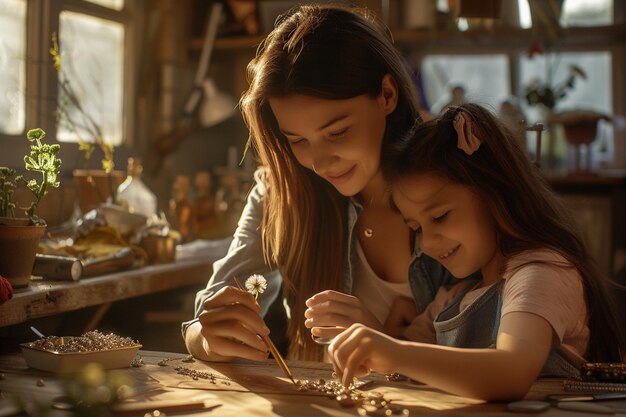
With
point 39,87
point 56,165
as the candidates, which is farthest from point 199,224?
point 56,165

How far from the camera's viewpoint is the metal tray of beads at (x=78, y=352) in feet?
5.16

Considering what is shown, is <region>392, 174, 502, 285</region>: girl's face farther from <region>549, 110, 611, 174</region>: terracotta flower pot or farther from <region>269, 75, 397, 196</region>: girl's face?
<region>549, 110, 611, 174</region>: terracotta flower pot

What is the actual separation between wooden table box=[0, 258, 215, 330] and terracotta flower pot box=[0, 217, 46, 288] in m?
0.04

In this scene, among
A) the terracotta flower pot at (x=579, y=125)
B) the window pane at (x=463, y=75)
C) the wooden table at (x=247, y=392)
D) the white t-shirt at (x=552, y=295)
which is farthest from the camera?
the window pane at (x=463, y=75)

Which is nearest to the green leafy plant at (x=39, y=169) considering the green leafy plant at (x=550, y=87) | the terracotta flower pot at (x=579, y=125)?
the terracotta flower pot at (x=579, y=125)

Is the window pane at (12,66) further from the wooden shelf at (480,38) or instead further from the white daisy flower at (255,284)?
the white daisy flower at (255,284)

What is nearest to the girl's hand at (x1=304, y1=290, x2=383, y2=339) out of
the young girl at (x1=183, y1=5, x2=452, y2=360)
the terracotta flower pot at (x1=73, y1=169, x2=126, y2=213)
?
the young girl at (x1=183, y1=5, x2=452, y2=360)

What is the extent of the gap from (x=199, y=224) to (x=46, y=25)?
3.49 ft

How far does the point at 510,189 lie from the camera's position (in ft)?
Answer: 6.02

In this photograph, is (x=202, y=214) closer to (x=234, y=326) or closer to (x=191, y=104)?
(x=191, y=104)

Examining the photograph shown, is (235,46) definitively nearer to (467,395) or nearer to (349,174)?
(349,174)

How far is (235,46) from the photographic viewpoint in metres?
5.12

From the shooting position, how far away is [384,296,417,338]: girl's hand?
2174 millimetres

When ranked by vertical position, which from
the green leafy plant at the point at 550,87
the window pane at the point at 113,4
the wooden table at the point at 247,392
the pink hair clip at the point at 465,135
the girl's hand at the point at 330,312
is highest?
the window pane at the point at 113,4
